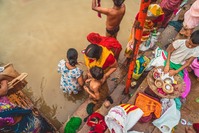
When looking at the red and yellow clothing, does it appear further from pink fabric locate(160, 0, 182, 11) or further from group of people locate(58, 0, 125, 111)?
pink fabric locate(160, 0, 182, 11)

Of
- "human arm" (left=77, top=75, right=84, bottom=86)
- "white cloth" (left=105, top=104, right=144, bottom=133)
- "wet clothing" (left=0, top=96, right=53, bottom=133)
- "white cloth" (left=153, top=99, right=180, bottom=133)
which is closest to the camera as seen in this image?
"wet clothing" (left=0, top=96, right=53, bottom=133)

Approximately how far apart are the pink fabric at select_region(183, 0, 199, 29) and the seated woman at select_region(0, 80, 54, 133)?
11.9ft

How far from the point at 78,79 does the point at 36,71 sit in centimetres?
166

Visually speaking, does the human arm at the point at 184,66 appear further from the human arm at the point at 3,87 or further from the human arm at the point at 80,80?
the human arm at the point at 3,87

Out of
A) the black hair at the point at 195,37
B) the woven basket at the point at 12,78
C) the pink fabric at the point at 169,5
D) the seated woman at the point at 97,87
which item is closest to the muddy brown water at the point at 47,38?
the seated woman at the point at 97,87

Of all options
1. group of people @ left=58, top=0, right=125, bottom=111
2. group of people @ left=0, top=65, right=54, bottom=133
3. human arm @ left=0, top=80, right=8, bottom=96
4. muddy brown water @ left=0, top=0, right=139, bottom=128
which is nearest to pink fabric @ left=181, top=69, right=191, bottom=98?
group of people @ left=58, top=0, right=125, bottom=111

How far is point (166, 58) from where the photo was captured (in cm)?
428

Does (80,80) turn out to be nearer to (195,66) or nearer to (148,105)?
(148,105)

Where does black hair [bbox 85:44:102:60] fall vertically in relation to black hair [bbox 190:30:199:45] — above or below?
below

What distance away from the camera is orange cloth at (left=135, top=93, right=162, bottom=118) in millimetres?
3597

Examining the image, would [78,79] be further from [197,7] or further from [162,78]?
[197,7]

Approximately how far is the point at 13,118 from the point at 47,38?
358 centimetres

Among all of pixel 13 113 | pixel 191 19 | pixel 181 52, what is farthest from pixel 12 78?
pixel 191 19

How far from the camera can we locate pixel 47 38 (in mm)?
6039
